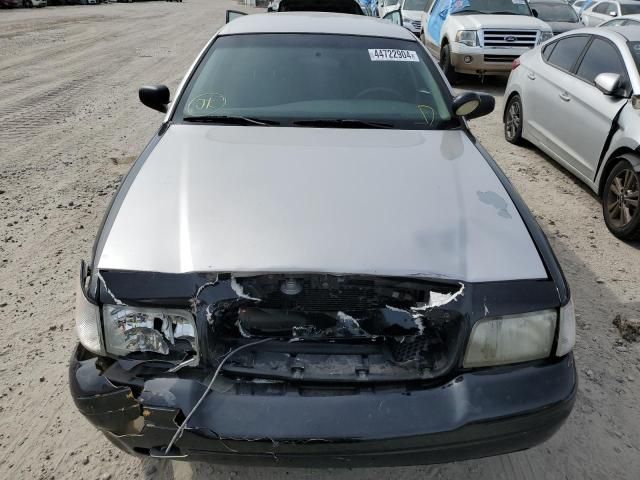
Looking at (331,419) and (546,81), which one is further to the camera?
(546,81)

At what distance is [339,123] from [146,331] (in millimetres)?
1594

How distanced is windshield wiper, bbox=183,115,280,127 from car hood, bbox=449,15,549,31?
7413 millimetres

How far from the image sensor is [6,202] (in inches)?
177

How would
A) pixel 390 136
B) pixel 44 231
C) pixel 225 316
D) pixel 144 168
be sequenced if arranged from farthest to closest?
pixel 44 231
pixel 390 136
pixel 144 168
pixel 225 316

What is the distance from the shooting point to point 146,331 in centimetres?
174

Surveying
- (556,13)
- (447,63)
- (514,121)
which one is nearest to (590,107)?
(514,121)

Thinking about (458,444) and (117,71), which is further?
(117,71)

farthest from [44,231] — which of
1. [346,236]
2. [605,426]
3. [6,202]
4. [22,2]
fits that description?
[22,2]

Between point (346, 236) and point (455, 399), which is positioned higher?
point (346, 236)

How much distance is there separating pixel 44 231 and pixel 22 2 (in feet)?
94.9

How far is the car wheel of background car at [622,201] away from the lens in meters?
4.11

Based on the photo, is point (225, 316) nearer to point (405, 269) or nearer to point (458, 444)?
point (405, 269)

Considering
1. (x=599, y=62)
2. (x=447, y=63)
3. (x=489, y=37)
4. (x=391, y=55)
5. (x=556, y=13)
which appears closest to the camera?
(x=391, y=55)

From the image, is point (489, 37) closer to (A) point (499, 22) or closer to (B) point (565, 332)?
(A) point (499, 22)
